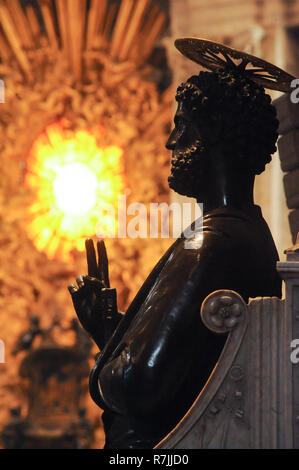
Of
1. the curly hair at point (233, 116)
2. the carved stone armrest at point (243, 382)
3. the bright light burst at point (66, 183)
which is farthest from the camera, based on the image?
the bright light burst at point (66, 183)

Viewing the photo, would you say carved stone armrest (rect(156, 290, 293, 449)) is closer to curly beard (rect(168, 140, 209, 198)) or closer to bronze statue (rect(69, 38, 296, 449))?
bronze statue (rect(69, 38, 296, 449))

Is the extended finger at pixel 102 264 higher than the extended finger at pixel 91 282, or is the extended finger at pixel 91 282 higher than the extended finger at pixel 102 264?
the extended finger at pixel 102 264

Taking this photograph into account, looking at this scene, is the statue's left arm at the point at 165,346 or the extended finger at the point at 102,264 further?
the extended finger at the point at 102,264

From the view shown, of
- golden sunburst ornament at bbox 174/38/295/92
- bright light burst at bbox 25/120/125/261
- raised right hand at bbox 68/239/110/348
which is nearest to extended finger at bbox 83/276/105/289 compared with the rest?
raised right hand at bbox 68/239/110/348

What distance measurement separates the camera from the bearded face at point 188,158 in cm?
204

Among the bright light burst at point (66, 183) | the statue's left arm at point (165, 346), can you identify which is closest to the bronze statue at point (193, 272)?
the statue's left arm at point (165, 346)

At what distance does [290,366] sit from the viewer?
5.70 ft

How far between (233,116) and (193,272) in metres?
0.42

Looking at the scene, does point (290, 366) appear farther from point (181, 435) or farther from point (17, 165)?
point (17, 165)

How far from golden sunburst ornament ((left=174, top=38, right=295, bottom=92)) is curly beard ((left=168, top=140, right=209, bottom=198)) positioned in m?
0.23

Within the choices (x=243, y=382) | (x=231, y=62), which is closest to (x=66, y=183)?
(x=231, y=62)

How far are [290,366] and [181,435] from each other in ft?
0.91

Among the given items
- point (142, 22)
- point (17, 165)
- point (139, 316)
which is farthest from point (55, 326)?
point (139, 316)

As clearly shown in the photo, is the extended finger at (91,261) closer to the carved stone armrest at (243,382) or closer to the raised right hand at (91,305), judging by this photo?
the raised right hand at (91,305)
